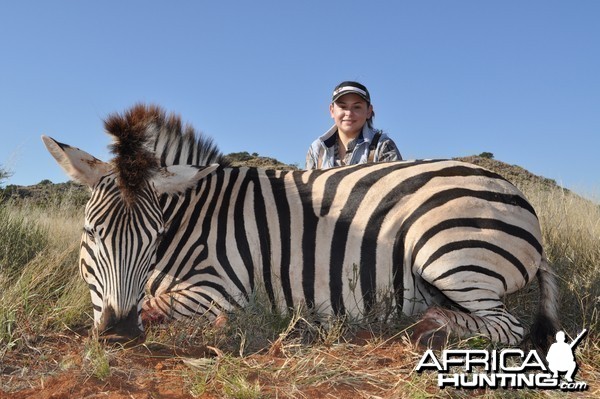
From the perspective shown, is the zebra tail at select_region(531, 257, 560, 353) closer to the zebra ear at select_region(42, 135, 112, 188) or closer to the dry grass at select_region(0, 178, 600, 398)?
the dry grass at select_region(0, 178, 600, 398)

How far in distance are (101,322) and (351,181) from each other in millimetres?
1881

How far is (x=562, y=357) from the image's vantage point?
2.74 metres

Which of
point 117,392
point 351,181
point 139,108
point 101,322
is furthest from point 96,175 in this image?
point 351,181

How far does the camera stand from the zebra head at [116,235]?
2732 mm

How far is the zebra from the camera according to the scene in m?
2.94

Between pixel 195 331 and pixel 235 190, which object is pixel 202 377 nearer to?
pixel 195 331

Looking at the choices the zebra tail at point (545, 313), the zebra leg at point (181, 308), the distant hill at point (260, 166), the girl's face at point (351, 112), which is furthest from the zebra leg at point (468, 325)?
the distant hill at point (260, 166)

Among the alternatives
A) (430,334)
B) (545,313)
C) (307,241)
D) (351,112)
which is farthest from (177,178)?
(351,112)

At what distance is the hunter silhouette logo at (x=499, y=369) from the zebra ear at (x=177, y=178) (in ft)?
6.13

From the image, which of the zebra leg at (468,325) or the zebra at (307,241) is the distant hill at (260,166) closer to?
the zebra at (307,241)

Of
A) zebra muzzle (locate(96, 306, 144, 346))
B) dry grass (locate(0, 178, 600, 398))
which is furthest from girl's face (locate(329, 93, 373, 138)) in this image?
zebra muzzle (locate(96, 306, 144, 346))

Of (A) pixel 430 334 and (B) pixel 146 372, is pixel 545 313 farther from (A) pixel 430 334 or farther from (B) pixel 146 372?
(B) pixel 146 372

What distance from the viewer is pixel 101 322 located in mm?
2707

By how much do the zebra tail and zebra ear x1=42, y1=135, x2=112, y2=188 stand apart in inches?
112
